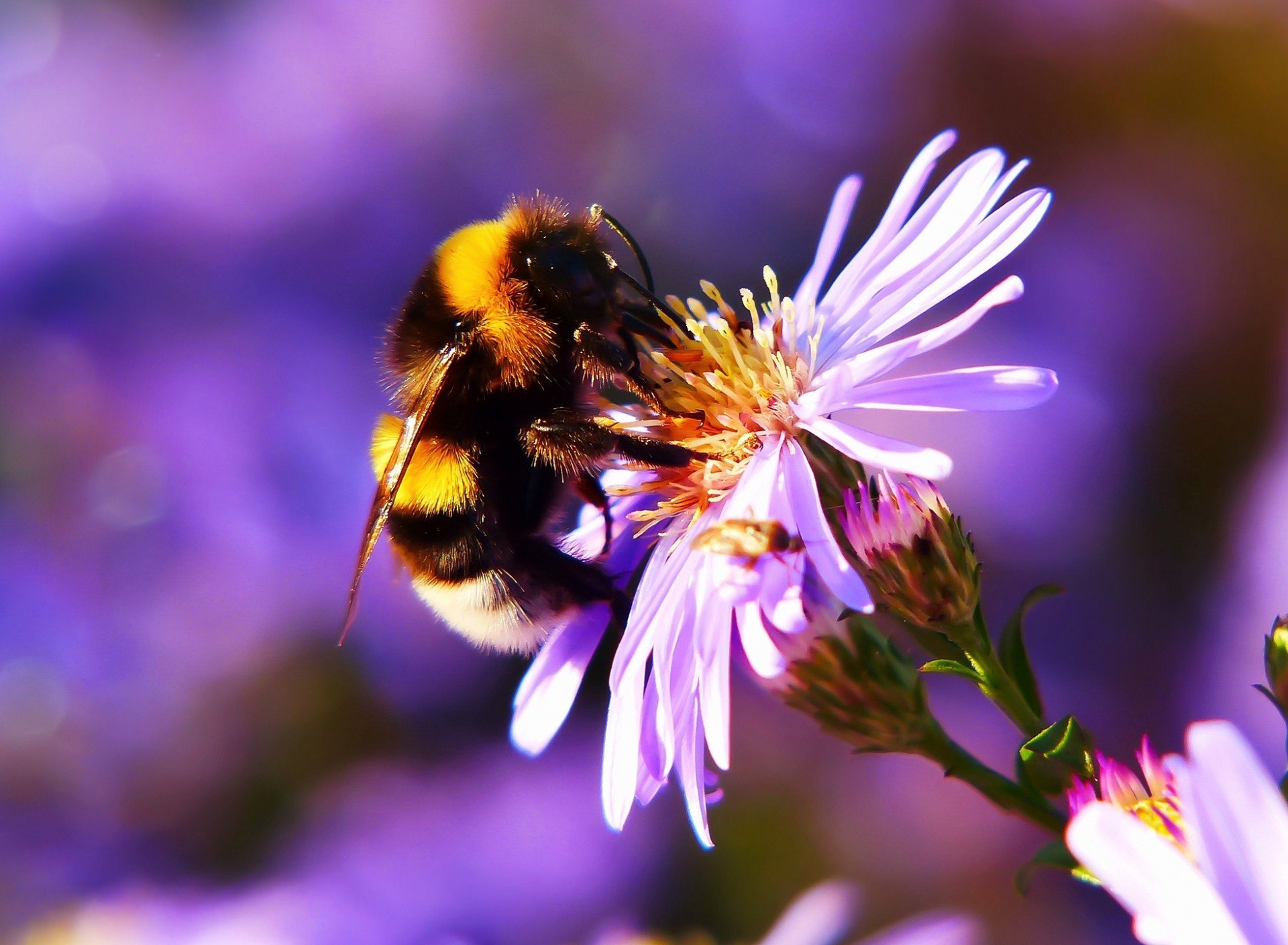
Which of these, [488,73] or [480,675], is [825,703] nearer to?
[480,675]

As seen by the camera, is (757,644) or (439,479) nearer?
(757,644)

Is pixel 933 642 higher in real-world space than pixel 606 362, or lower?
lower

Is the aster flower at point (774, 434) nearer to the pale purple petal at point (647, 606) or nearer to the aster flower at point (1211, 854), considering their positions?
the pale purple petal at point (647, 606)

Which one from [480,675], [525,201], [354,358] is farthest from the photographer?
[354,358]

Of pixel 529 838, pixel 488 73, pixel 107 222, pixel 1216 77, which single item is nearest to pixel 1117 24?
pixel 1216 77

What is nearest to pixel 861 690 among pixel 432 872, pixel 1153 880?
pixel 1153 880

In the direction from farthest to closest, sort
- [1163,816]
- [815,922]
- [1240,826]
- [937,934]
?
[815,922]
[937,934]
[1163,816]
[1240,826]

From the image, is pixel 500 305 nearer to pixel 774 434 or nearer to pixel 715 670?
pixel 774 434

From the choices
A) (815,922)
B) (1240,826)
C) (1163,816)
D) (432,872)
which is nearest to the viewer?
(1240,826)
